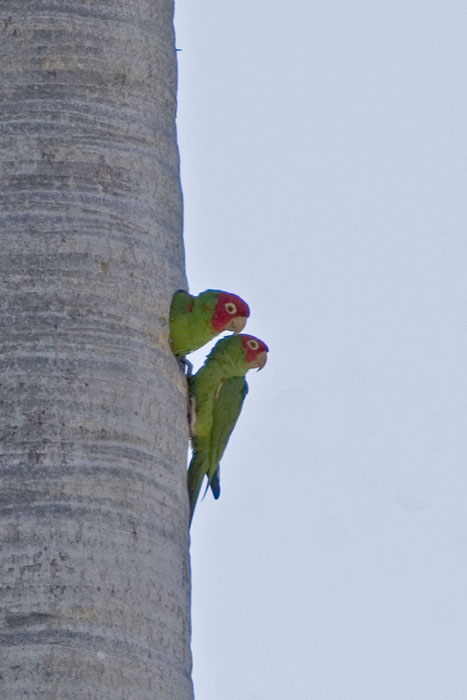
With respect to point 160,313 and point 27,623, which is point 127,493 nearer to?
point 27,623

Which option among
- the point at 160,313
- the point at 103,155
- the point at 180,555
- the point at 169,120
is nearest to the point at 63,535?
the point at 180,555

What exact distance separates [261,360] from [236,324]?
0.31 meters

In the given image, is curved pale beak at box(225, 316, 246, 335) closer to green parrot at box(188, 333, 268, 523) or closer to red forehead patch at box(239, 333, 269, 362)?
green parrot at box(188, 333, 268, 523)

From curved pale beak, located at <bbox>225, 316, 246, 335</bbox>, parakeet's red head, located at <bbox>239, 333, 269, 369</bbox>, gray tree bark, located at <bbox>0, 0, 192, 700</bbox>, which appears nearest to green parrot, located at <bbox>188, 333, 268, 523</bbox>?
parakeet's red head, located at <bbox>239, 333, 269, 369</bbox>

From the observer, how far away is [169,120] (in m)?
2.95

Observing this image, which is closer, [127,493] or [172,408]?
[127,493]

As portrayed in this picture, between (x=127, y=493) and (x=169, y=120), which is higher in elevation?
(x=169, y=120)

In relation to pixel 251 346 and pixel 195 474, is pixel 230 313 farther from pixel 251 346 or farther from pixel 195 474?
pixel 195 474

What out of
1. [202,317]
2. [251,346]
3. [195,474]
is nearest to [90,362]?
[202,317]

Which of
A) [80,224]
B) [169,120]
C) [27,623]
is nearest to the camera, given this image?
[27,623]

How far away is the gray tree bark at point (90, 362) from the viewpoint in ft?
6.96

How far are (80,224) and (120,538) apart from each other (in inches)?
27.3

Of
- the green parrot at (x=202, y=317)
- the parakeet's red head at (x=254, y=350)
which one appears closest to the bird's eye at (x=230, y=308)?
the green parrot at (x=202, y=317)

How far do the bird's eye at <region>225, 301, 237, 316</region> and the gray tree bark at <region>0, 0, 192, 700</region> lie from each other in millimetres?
338
